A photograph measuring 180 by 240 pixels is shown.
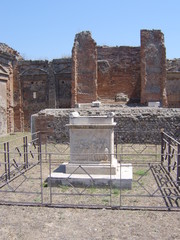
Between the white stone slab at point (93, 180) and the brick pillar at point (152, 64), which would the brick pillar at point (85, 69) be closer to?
the brick pillar at point (152, 64)

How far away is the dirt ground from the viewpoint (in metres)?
4.65

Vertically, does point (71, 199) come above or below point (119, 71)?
below

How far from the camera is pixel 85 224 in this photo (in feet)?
16.6

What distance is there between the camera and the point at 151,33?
18109 mm

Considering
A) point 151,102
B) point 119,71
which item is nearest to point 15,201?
point 151,102

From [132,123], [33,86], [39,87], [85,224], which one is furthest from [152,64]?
[85,224]

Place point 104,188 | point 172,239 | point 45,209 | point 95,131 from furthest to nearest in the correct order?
point 95,131
point 104,188
point 45,209
point 172,239

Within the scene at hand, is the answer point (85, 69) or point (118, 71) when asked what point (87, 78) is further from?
point (118, 71)

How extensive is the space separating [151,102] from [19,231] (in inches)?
535

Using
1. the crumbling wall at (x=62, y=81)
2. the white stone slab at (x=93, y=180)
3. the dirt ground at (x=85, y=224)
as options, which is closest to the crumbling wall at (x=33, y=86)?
the crumbling wall at (x=62, y=81)

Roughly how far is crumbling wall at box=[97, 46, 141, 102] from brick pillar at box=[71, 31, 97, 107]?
1864 millimetres

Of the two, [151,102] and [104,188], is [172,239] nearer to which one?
[104,188]

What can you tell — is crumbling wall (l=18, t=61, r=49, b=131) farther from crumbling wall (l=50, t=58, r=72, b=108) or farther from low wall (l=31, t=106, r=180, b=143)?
low wall (l=31, t=106, r=180, b=143)

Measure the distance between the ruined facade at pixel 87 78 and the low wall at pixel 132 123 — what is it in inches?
170
